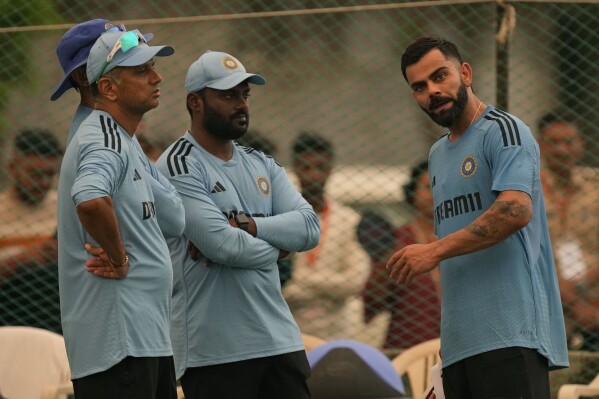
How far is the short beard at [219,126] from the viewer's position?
4934mm

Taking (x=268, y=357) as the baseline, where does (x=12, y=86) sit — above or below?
above

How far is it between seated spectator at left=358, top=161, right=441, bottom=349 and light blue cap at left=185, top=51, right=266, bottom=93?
6.92 feet

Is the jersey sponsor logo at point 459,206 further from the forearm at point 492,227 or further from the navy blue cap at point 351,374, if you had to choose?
the navy blue cap at point 351,374

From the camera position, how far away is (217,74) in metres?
4.98

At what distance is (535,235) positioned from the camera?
4363mm

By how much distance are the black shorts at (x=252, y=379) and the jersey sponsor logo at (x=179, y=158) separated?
734 mm

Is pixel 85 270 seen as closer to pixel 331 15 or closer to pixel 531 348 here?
pixel 531 348

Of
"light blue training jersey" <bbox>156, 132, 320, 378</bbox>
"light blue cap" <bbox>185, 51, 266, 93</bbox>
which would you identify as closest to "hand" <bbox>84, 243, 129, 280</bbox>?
"light blue training jersey" <bbox>156, 132, 320, 378</bbox>

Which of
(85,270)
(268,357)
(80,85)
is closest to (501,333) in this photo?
(268,357)

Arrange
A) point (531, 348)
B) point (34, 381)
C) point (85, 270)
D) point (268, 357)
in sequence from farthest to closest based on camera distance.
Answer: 1. point (34, 381)
2. point (268, 357)
3. point (531, 348)
4. point (85, 270)

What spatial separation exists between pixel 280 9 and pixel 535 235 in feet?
10.7

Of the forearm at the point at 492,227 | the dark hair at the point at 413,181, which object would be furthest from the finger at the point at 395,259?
the dark hair at the point at 413,181

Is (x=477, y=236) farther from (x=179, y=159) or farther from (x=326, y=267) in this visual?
(x=326, y=267)

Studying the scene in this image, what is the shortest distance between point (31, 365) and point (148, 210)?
2333 millimetres
